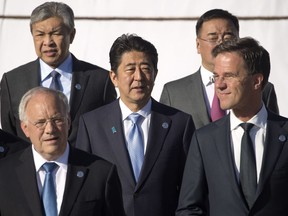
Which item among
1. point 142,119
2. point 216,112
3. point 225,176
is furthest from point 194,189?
point 216,112

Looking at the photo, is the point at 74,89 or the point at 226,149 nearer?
the point at 226,149

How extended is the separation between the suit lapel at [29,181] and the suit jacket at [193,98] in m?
1.41

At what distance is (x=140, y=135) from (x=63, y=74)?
771 mm

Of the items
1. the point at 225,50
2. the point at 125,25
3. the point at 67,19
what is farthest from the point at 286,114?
the point at 225,50

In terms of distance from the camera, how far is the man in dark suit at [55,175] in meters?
6.58

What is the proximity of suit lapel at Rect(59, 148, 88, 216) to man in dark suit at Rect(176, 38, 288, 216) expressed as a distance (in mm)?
485

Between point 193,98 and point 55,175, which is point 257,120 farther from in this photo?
point 193,98

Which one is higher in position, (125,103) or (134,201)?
(125,103)

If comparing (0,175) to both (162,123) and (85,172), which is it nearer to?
(85,172)

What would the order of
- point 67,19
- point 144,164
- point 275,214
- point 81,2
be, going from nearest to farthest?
point 275,214
point 144,164
point 67,19
point 81,2

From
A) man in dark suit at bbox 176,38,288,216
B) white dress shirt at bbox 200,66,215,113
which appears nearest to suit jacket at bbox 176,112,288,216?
man in dark suit at bbox 176,38,288,216

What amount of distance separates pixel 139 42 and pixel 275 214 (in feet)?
4.43

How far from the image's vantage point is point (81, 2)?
1012 centimetres

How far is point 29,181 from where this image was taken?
A: 21.7 feet
